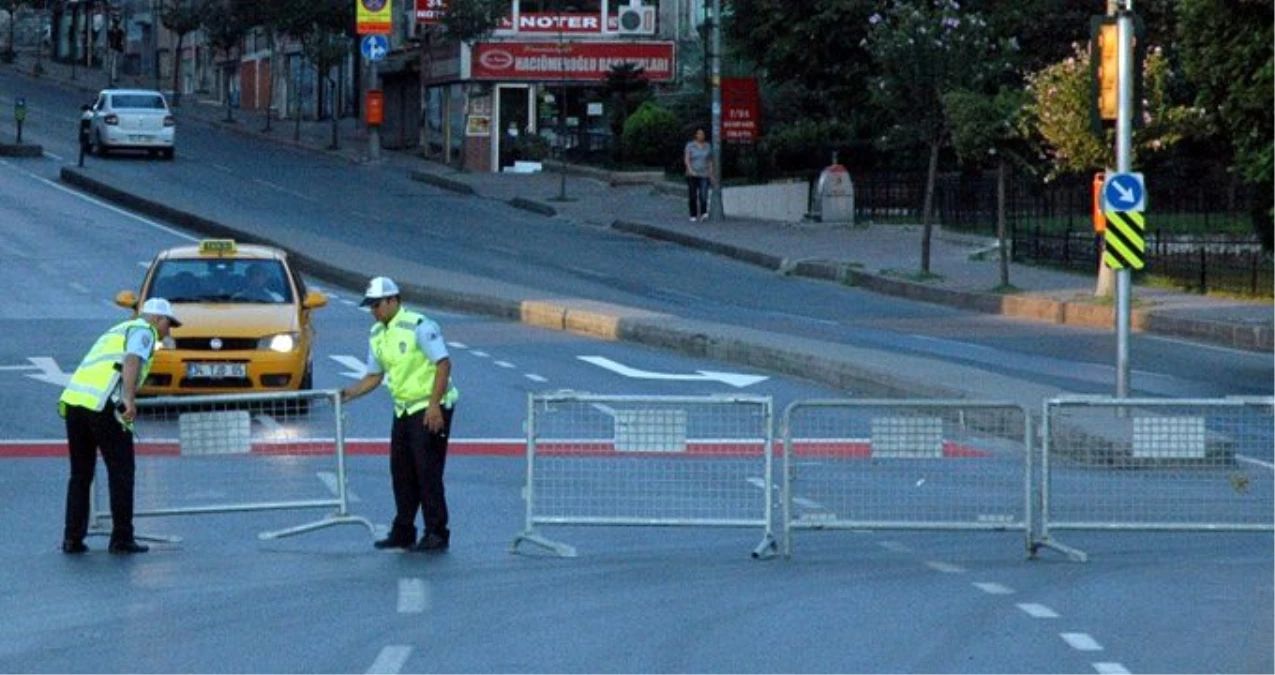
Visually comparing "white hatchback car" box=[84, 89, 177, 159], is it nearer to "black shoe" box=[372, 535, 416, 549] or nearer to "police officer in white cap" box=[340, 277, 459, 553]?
"police officer in white cap" box=[340, 277, 459, 553]

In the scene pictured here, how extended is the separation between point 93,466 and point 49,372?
12.3 m

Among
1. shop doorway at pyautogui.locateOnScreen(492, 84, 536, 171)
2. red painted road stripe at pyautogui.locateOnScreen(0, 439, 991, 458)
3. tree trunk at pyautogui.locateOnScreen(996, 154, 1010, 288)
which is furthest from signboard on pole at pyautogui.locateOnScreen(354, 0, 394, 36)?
red painted road stripe at pyautogui.locateOnScreen(0, 439, 991, 458)

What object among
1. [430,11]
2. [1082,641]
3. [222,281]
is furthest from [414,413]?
[430,11]

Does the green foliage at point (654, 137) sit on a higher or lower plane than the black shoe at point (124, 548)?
higher

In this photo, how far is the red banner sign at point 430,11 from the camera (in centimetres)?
6831

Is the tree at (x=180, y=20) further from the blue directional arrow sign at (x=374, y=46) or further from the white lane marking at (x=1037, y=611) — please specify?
the white lane marking at (x=1037, y=611)

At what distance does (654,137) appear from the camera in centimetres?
6738

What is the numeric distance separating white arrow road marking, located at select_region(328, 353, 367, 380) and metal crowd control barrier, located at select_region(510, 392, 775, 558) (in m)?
11.7

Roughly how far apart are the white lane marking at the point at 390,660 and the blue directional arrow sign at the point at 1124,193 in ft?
43.1

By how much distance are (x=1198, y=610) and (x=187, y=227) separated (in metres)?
39.0

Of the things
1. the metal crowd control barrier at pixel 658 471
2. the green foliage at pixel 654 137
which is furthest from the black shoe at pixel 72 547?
the green foliage at pixel 654 137

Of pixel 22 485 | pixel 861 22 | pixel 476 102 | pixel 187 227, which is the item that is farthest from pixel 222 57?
pixel 22 485

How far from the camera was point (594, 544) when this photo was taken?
640 inches

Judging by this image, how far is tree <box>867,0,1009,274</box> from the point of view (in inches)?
1727
